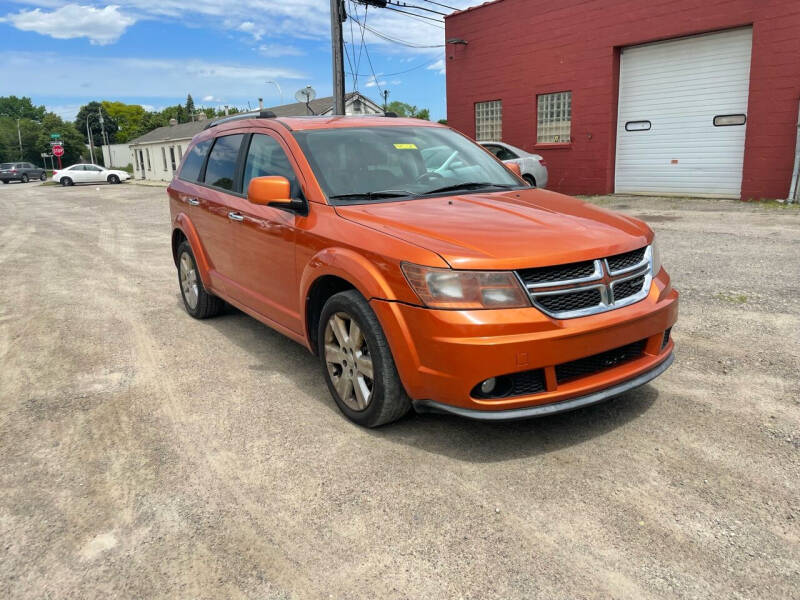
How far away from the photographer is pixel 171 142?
45250mm

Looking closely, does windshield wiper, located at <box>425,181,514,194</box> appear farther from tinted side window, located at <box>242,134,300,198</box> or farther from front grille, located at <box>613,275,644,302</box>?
front grille, located at <box>613,275,644,302</box>

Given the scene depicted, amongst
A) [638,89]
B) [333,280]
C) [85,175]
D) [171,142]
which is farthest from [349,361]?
[171,142]

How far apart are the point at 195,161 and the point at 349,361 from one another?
130 inches

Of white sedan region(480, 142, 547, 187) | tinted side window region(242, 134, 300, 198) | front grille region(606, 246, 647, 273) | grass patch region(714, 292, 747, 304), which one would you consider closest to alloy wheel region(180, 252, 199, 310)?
tinted side window region(242, 134, 300, 198)

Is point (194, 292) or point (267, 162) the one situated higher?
point (267, 162)

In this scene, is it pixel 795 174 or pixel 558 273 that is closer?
pixel 558 273

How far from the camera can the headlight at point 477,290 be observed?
2.88 m

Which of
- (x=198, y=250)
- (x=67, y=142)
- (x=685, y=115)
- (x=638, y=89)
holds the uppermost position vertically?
(x=67, y=142)

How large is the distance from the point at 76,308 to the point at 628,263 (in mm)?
5724

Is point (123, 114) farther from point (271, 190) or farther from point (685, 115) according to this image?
point (271, 190)

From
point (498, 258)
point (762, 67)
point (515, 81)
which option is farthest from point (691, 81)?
point (498, 258)

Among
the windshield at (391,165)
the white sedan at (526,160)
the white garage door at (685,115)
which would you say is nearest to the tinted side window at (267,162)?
the windshield at (391,165)

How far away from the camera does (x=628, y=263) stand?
128 inches

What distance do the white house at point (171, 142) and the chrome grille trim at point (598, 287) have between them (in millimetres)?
32661
